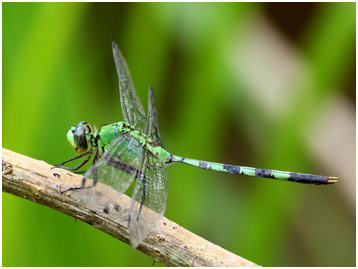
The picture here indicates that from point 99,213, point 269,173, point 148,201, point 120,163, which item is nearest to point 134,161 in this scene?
point 120,163

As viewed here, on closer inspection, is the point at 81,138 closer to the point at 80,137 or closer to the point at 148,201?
the point at 80,137

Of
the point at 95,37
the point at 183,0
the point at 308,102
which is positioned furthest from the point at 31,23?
the point at 308,102

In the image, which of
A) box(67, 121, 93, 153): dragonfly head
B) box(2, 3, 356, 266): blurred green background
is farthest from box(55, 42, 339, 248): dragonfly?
box(2, 3, 356, 266): blurred green background

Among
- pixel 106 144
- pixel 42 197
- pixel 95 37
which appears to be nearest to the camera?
pixel 42 197

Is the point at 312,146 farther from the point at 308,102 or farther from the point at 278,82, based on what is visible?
the point at 278,82

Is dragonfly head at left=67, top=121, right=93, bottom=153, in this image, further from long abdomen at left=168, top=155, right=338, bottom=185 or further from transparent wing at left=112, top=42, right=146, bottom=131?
long abdomen at left=168, top=155, right=338, bottom=185
